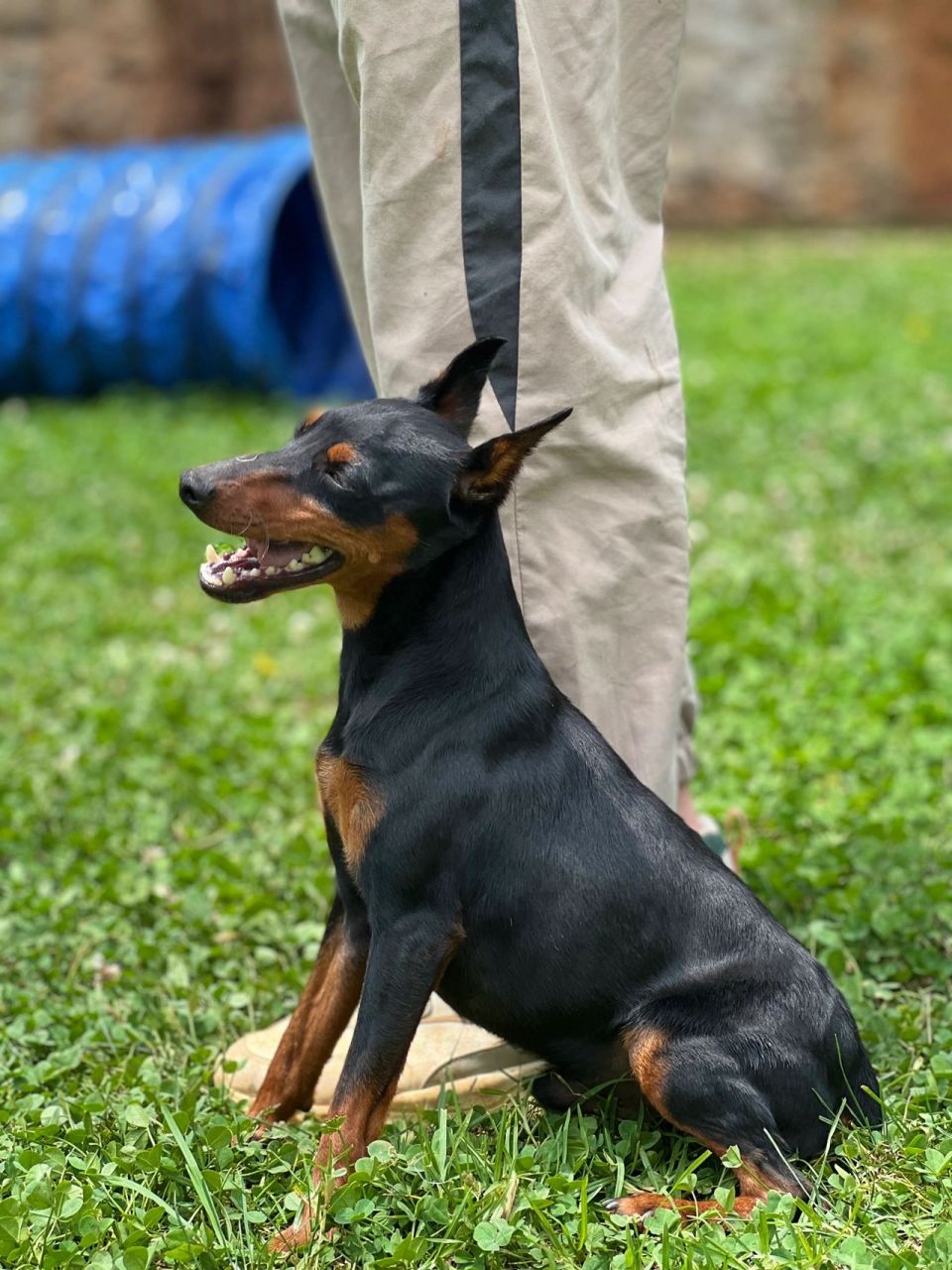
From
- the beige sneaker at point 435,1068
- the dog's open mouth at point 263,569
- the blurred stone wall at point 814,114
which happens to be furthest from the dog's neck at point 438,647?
the blurred stone wall at point 814,114

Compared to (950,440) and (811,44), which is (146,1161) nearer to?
(950,440)

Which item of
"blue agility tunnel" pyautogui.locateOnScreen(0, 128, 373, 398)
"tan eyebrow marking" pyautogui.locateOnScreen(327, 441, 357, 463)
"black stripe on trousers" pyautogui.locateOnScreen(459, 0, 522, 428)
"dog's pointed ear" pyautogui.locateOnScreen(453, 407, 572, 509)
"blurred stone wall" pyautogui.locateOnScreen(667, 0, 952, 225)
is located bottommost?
"blurred stone wall" pyautogui.locateOnScreen(667, 0, 952, 225)

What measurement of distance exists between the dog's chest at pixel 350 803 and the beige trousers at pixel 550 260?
54 cm

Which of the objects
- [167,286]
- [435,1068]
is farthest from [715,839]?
[167,286]

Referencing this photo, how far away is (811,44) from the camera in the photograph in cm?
1567

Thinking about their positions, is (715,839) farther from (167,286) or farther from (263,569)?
(167,286)

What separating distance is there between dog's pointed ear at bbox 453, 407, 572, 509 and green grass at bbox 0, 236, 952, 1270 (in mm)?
932

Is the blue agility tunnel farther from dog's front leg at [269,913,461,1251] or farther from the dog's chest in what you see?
dog's front leg at [269,913,461,1251]

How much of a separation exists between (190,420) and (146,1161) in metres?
6.29

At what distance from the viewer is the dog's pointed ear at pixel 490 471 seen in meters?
2.24

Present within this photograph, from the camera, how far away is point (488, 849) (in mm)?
2328

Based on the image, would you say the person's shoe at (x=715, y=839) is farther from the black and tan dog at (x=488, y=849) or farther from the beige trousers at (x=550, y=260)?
the black and tan dog at (x=488, y=849)

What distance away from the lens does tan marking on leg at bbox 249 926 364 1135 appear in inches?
99.4

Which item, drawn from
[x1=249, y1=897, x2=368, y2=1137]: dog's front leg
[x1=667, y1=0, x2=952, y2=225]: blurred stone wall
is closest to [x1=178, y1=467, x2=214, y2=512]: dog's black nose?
[x1=249, y1=897, x2=368, y2=1137]: dog's front leg
